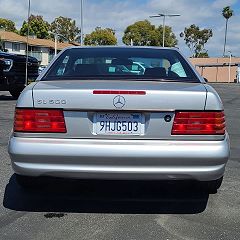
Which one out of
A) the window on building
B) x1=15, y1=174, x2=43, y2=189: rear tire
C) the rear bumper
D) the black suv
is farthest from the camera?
the window on building

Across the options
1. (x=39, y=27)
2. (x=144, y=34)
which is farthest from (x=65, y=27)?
(x=144, y=34)

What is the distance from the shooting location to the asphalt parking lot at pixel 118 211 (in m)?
3.80

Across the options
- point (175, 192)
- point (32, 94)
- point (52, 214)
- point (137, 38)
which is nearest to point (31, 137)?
point (32, 94)

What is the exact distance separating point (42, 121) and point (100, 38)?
78.6 m

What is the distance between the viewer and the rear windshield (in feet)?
15.2

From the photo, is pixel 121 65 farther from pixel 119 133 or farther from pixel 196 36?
pixel 196 36

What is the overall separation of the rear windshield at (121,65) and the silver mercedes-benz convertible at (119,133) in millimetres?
670

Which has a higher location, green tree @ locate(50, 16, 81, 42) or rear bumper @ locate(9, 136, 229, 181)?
green tree @ locate(50, 16, 81, 42)

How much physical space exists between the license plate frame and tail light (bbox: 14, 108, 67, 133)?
304 millimetres

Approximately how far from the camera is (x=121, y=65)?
4.99 meters

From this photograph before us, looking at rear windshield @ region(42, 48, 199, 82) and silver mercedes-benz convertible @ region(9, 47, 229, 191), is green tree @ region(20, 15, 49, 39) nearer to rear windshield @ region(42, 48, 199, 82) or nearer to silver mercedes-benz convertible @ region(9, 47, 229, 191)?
rear windshield @ region(42, 48, 199, 82)

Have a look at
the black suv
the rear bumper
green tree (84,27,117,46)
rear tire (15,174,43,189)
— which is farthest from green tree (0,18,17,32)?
the rear bumper

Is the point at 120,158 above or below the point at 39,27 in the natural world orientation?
below

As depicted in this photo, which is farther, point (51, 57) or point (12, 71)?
point (51, 57)
